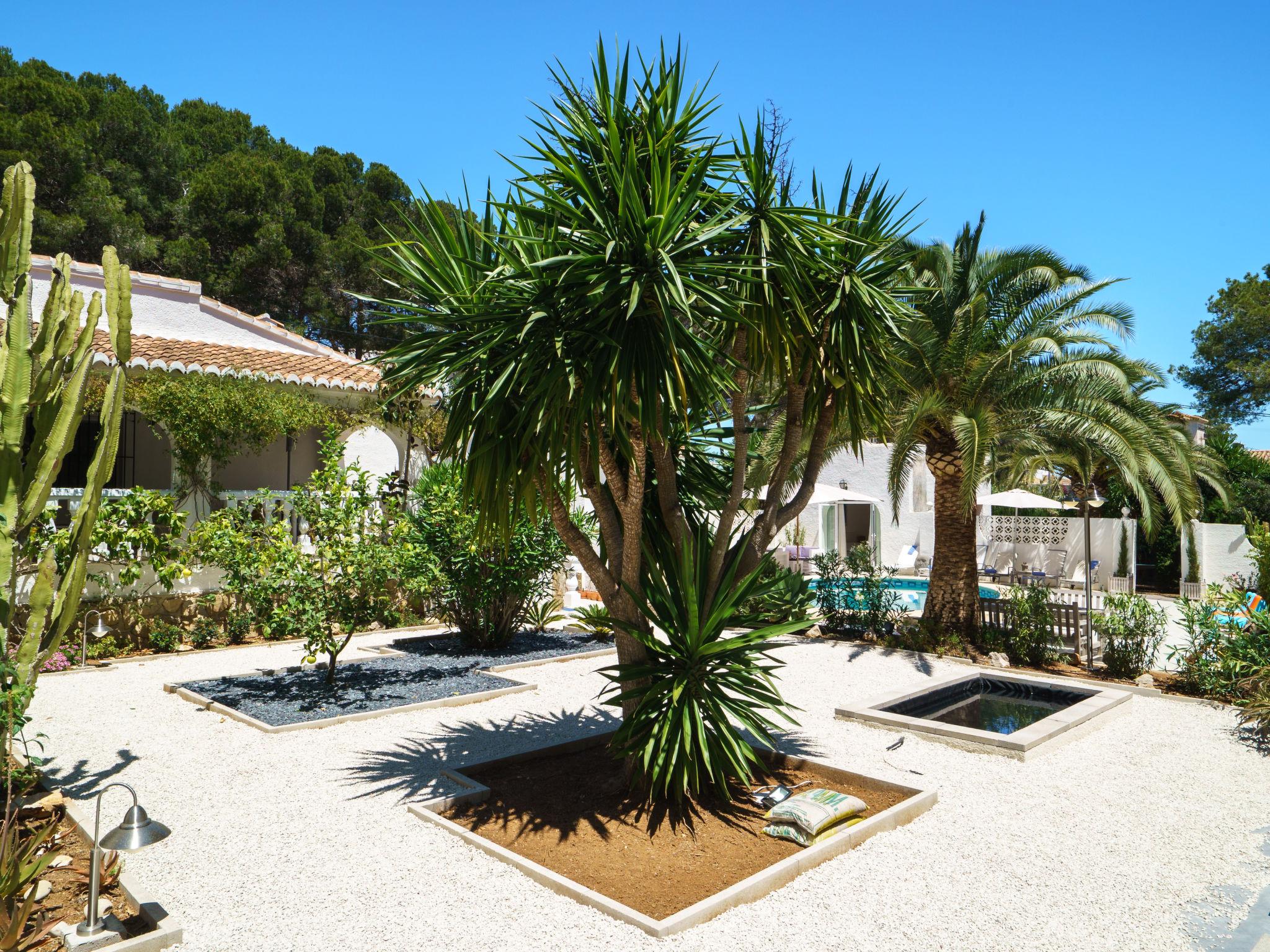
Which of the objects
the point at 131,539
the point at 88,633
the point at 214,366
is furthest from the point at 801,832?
the point at 214,366

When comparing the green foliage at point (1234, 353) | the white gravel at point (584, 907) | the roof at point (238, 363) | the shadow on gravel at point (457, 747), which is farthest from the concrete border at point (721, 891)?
the green foliage at point (1234, 353)

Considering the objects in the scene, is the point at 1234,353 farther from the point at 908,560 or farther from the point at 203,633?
the point at 203,633

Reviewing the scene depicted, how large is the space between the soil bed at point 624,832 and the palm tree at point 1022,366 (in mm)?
7634

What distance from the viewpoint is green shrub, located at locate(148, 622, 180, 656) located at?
489 inches

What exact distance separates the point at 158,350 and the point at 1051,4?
1411cm

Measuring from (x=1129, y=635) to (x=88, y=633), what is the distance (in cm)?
1418

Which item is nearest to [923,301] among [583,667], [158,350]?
[583,667]

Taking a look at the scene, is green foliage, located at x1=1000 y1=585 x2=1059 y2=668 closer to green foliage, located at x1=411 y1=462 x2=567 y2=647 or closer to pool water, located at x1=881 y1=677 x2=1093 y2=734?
pool water, located at x1=881 y1=677 x2=1093 y2=734

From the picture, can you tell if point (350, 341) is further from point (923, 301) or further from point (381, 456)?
point (923, 301)

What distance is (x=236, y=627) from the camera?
1331cm

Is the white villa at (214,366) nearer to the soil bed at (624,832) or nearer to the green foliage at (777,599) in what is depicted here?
the green foliage at (777,599)

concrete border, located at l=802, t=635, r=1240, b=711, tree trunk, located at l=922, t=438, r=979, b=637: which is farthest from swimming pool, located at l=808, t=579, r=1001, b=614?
tree trunk, located at l=922, t=438, r=979, b=637

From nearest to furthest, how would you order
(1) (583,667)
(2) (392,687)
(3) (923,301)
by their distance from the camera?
1. (2) (392,687)
2. (1) (583,667)
3. (3) (923,301)

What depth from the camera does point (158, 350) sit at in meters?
14.0
